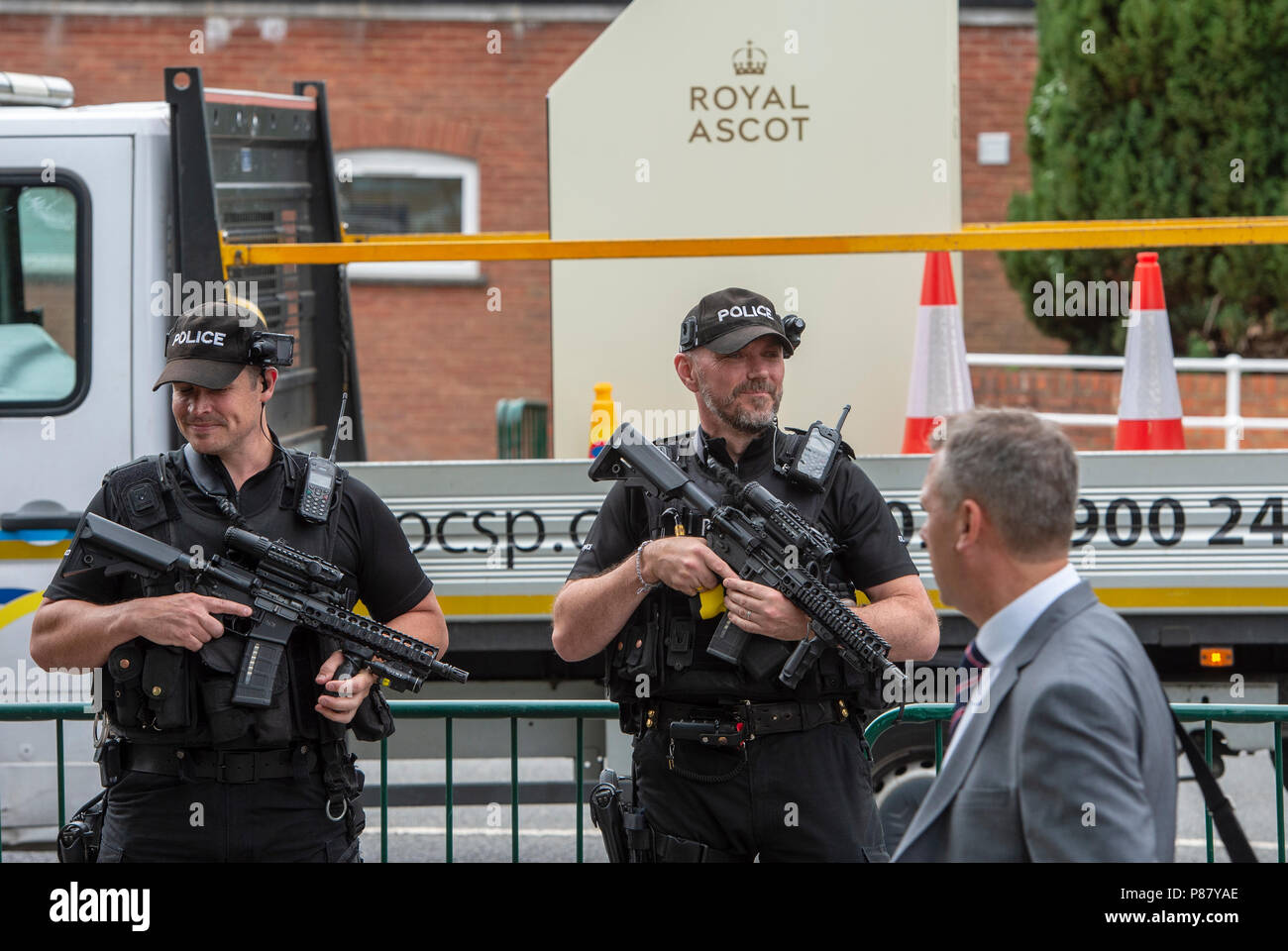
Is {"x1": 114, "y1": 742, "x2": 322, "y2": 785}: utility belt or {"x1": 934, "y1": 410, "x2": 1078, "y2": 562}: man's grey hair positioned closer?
{"x1": 934, "y1": 410, "x2": 1078, "y2": 562}: man's grey hair

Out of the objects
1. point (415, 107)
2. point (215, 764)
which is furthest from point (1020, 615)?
point (415, 107)

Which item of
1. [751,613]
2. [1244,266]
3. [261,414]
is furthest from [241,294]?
[1244,266]

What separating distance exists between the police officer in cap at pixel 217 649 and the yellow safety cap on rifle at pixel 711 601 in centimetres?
58

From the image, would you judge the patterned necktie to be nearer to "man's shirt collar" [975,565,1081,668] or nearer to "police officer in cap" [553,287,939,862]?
"man's shirt collar" [975,565,1081,668]

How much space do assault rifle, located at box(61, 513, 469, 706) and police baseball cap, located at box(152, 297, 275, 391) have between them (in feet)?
1.13

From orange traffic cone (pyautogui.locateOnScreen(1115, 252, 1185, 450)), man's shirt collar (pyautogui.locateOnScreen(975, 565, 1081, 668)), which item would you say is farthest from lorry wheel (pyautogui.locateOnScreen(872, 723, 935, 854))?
man's shirt collar (pyautogui.locateOnScreen(975, 565, 1081, 668))

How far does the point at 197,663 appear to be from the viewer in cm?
315

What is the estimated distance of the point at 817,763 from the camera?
3260 mm

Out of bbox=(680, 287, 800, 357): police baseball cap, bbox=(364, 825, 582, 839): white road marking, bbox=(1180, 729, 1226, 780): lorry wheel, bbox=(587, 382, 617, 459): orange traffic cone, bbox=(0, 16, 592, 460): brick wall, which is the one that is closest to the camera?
bbox=(680, 287, 800, 357): police baseball cap

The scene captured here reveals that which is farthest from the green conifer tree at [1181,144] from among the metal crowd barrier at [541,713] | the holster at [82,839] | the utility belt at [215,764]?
the holster at [82,839]

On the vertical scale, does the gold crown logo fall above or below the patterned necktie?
above

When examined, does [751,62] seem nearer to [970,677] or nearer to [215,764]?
[215,764]

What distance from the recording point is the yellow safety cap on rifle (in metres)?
3.30

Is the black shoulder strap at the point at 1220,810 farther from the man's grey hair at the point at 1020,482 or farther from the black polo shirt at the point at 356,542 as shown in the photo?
A: the black polo shirt at the point at 356,542
